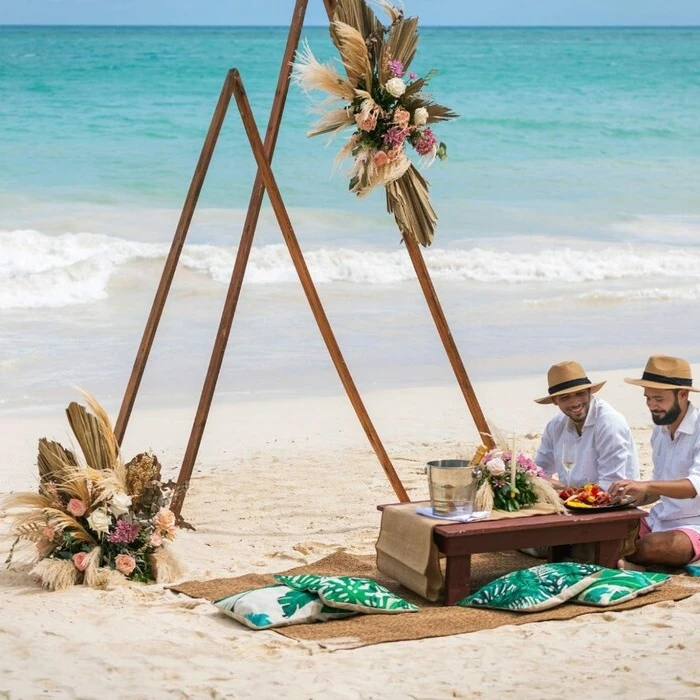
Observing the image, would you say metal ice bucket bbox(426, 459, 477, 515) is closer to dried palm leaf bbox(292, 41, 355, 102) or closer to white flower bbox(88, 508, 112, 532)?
white flower bbox(88, 508, 112, 532)

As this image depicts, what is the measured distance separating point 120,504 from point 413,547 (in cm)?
117

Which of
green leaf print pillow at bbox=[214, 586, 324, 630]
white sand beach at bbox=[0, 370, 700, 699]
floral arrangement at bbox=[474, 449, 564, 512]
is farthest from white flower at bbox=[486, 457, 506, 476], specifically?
green leaf print pillow at bbox=[214, 586, 324, 630]

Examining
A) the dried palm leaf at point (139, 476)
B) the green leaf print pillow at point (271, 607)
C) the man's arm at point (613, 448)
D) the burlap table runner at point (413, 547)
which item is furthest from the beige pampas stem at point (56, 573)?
the man's arm at point (613, 448)

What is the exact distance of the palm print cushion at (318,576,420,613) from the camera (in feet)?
14.4

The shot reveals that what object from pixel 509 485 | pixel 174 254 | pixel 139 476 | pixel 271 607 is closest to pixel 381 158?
pixel 174 254

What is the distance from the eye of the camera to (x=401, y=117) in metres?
5.37

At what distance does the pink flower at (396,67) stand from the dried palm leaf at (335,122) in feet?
0.84

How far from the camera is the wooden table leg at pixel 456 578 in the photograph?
4535 mm

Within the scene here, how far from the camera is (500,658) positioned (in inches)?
153

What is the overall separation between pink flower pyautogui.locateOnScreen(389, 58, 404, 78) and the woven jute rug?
6.94 feet

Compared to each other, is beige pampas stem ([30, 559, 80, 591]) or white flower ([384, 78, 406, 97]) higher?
white flower ([384, 78, 406, 97])

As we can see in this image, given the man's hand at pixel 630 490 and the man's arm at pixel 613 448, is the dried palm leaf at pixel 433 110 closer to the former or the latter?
the man's arm at pixel 613 448

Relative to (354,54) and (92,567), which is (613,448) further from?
(92,567)

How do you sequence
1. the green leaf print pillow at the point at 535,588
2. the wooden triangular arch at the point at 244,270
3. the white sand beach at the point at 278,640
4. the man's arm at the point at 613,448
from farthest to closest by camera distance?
the wooden triangular arch at the point at 244,270, the man's arm at the point at 613,448, the green leaf print pillow at the point at 535,588, the white sand beach at the point at 278,640
